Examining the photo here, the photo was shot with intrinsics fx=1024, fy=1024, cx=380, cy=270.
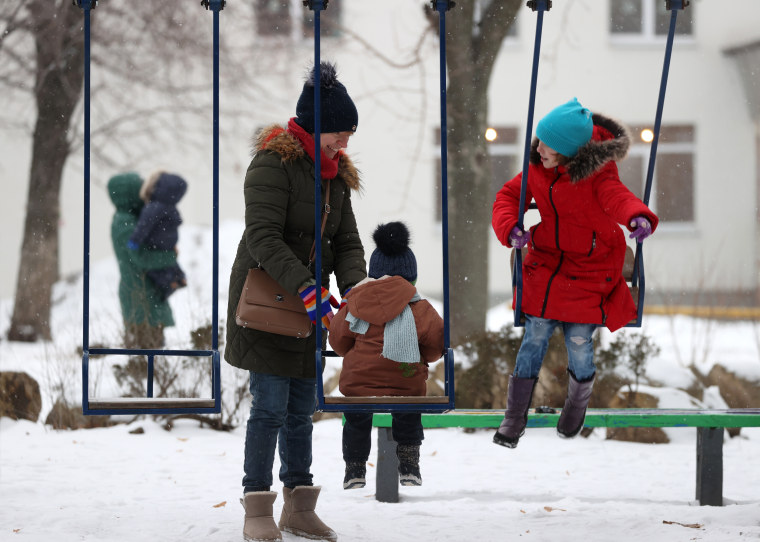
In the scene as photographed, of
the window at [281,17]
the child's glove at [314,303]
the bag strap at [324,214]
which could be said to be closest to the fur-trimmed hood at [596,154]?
the bag strap at [324,214]

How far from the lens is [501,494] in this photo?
530cm

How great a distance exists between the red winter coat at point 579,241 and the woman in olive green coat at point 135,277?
3633mm

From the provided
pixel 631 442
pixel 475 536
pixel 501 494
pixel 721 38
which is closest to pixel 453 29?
pixel 631 442

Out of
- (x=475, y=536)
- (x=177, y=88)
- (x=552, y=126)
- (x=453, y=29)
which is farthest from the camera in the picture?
(x=177, y=88)

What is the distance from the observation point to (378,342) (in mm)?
3697

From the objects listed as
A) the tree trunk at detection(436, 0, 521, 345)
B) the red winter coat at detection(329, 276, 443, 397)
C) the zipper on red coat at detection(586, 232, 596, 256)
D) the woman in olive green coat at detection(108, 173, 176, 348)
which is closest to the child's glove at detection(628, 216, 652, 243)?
the zipper on red coat at detection(586, 232, 596, 256)

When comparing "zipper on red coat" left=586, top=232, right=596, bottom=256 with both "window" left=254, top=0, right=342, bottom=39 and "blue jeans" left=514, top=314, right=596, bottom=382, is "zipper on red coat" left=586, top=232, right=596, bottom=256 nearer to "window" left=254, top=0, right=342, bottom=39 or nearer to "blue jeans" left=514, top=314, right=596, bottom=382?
"blue jeans" left=514, top=314, right=596, bottom=382

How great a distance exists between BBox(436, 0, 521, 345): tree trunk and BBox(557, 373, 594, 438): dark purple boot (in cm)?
345

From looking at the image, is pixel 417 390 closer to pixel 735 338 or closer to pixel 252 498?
pixel 252 498

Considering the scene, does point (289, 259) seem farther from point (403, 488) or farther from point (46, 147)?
point (46, 147)

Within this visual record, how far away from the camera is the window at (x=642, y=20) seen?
12273mm

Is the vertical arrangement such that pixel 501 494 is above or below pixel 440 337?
below

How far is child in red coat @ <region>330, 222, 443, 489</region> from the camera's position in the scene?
144 inches

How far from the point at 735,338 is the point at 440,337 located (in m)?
6.25
